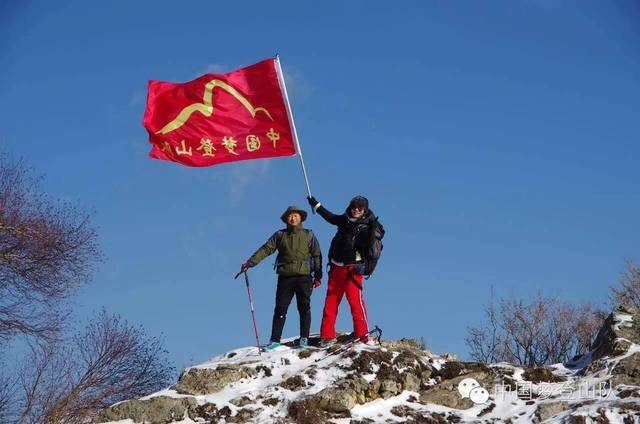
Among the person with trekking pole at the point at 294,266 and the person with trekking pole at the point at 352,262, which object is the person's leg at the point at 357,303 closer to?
the person with trekking pole at the point at 352,262

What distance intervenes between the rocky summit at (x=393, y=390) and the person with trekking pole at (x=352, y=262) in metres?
0.62

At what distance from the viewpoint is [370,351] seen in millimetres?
13523

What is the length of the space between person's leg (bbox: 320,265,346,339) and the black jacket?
0.24m

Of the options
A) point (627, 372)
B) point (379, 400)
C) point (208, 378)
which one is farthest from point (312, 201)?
point (627, 372)

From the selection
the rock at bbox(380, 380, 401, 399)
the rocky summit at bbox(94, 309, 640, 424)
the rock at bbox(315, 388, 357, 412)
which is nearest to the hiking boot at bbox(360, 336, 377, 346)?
the rocky summit at bbox(94, 309, 640, 424)

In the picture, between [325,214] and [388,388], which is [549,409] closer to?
[388,388]

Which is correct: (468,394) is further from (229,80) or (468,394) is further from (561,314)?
(561,314)

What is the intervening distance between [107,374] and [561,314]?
2367 centimetres

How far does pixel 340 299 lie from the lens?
14.6 metres

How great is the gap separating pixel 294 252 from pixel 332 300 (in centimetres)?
116

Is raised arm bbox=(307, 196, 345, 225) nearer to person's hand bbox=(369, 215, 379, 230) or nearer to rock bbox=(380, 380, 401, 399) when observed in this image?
person's hand bbox=(369, 215, 379, 230)

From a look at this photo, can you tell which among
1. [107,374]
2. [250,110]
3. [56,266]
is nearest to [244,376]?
[250,110]

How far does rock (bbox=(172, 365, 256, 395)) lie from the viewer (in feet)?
42.9

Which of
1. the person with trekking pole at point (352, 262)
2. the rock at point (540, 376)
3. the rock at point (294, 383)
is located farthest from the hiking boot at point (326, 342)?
the rock at point (540, 376)
